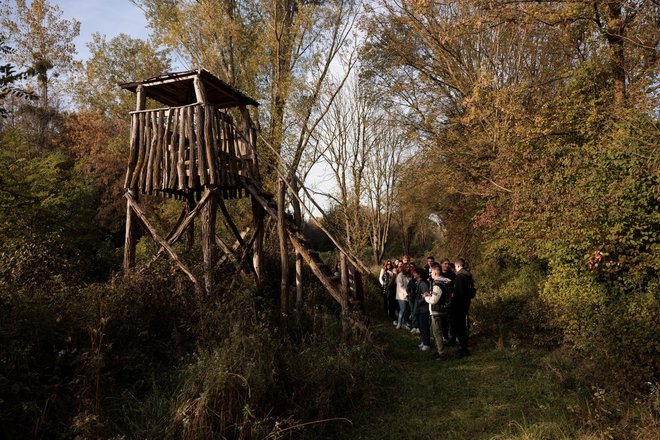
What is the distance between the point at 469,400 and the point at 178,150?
689 cm

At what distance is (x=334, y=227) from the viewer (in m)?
8.91

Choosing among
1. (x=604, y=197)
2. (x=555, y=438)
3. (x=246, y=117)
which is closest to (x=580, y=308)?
(x=604, y=197)

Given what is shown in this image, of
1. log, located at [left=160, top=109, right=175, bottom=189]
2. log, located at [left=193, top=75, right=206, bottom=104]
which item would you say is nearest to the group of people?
log, located at [left=160, top=109, right=175, bottom=189]

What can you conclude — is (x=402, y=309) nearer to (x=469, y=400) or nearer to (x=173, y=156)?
(x=469, y=400)

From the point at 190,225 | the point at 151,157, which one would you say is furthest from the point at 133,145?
the point at 190,225

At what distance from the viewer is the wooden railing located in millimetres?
8430

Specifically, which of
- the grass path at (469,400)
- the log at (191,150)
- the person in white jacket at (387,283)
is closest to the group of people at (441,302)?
the grass path at (469,400)

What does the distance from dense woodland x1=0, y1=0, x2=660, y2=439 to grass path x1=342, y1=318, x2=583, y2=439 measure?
0.27 metres

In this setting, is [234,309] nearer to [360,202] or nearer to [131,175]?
[131,175]

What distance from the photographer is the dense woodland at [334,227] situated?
15.3ft

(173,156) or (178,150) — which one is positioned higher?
(178,150)

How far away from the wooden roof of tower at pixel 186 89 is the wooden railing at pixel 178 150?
2.24 ft

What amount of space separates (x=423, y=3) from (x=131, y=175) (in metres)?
6.80

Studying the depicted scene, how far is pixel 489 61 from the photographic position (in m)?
13.4
